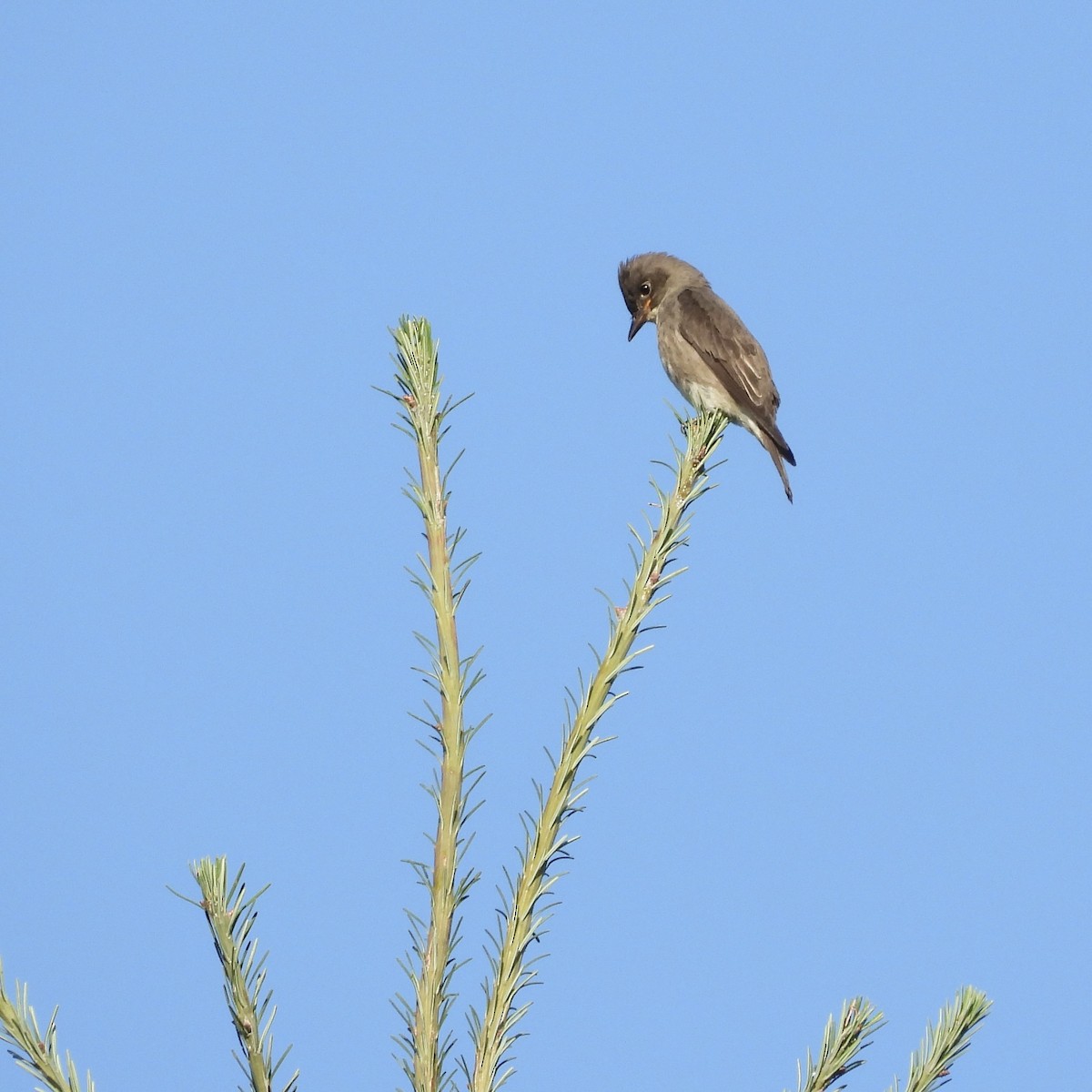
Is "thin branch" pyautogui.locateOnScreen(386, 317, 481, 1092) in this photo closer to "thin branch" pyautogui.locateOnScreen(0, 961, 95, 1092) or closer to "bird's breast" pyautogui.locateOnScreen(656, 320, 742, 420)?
"thin branch" pyautogui.locateOnScreen(0, 961, 95, 1092)

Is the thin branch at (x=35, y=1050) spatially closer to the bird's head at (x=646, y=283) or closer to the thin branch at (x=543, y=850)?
the thin branch at (x=543, y=850)

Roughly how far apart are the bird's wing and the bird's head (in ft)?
2.17

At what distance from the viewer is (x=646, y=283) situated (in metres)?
11.6

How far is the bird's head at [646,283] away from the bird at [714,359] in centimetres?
1

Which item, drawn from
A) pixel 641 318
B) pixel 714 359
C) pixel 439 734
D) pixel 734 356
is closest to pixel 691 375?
pixel 714 359

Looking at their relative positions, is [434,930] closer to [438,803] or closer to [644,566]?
[438,803]

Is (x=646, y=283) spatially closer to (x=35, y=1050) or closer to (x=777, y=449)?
(x=777, y=449)

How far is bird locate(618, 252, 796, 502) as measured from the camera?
10148 mm

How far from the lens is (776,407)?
10.6 meters

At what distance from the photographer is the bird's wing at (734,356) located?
33.3ft

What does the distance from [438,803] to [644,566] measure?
102 centimetres

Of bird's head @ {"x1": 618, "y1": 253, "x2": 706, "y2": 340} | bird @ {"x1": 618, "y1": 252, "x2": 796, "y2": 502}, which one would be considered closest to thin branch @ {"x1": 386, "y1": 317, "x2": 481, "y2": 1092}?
bird @ {"x1": 618, "y1": 252, "x2": 796, "y2": 502}

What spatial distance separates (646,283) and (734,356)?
1650 millimetres

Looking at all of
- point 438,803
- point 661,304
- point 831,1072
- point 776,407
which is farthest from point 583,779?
point 661,304
